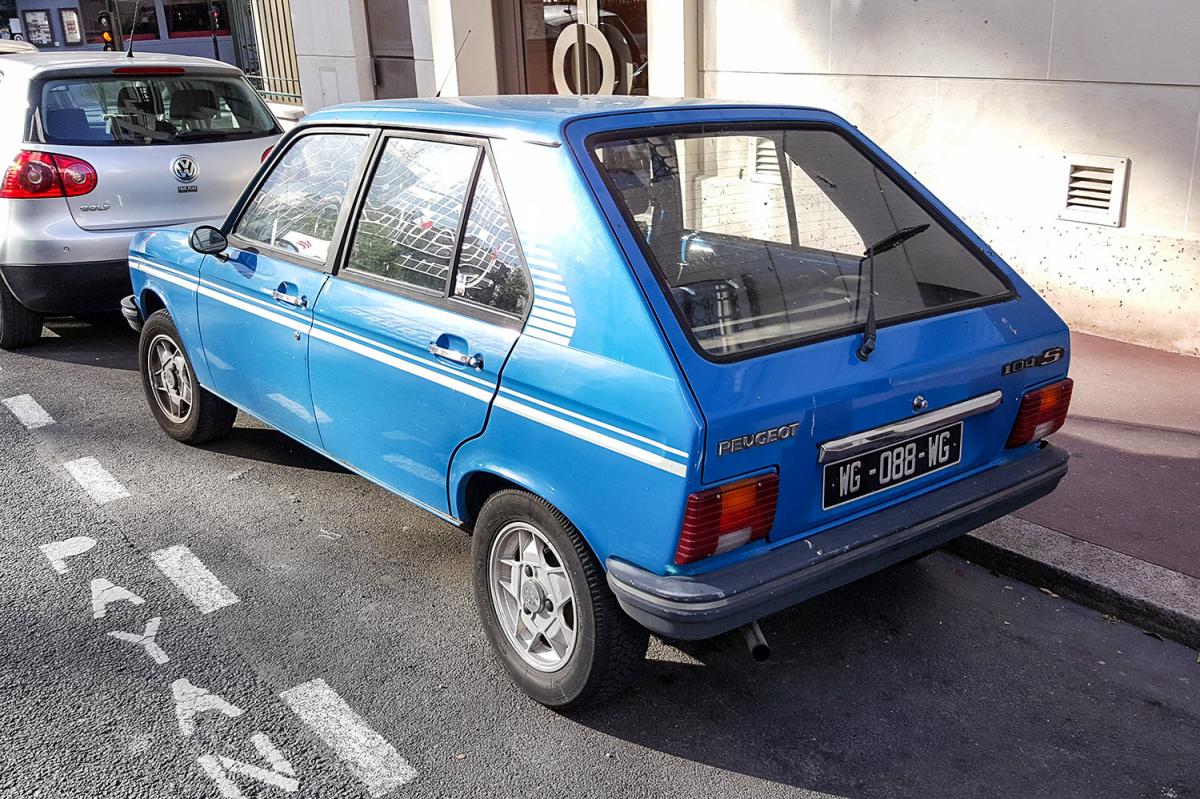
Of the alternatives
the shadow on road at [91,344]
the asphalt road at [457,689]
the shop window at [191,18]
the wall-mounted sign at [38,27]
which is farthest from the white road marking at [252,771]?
the wall-mounted sign at [38,27]

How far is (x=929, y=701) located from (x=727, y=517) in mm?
1097

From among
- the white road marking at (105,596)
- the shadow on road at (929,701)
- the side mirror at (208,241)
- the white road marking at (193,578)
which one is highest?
the side mirror at (208,241)

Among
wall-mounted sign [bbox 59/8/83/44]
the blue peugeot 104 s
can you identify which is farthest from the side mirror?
wall-mounted sign [bbox 59/8/83/44]

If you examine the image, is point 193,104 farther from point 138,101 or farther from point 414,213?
point 414,213

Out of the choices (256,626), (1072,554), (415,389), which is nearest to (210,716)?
(256,626)

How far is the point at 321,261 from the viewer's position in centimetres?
407

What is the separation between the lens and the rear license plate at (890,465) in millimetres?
3053

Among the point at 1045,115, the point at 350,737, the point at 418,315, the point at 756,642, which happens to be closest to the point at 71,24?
the point at 1045,115

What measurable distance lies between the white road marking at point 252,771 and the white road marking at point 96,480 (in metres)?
2.23

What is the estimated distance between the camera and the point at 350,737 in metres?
3.23

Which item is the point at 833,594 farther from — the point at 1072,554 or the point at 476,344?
the point at 476,344

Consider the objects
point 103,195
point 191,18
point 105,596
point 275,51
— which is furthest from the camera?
point 191,18

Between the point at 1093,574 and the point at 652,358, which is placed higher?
the point at 652,358

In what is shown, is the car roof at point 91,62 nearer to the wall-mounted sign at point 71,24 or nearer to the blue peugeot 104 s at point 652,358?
the blue peugeot 104 s at point 652,358
